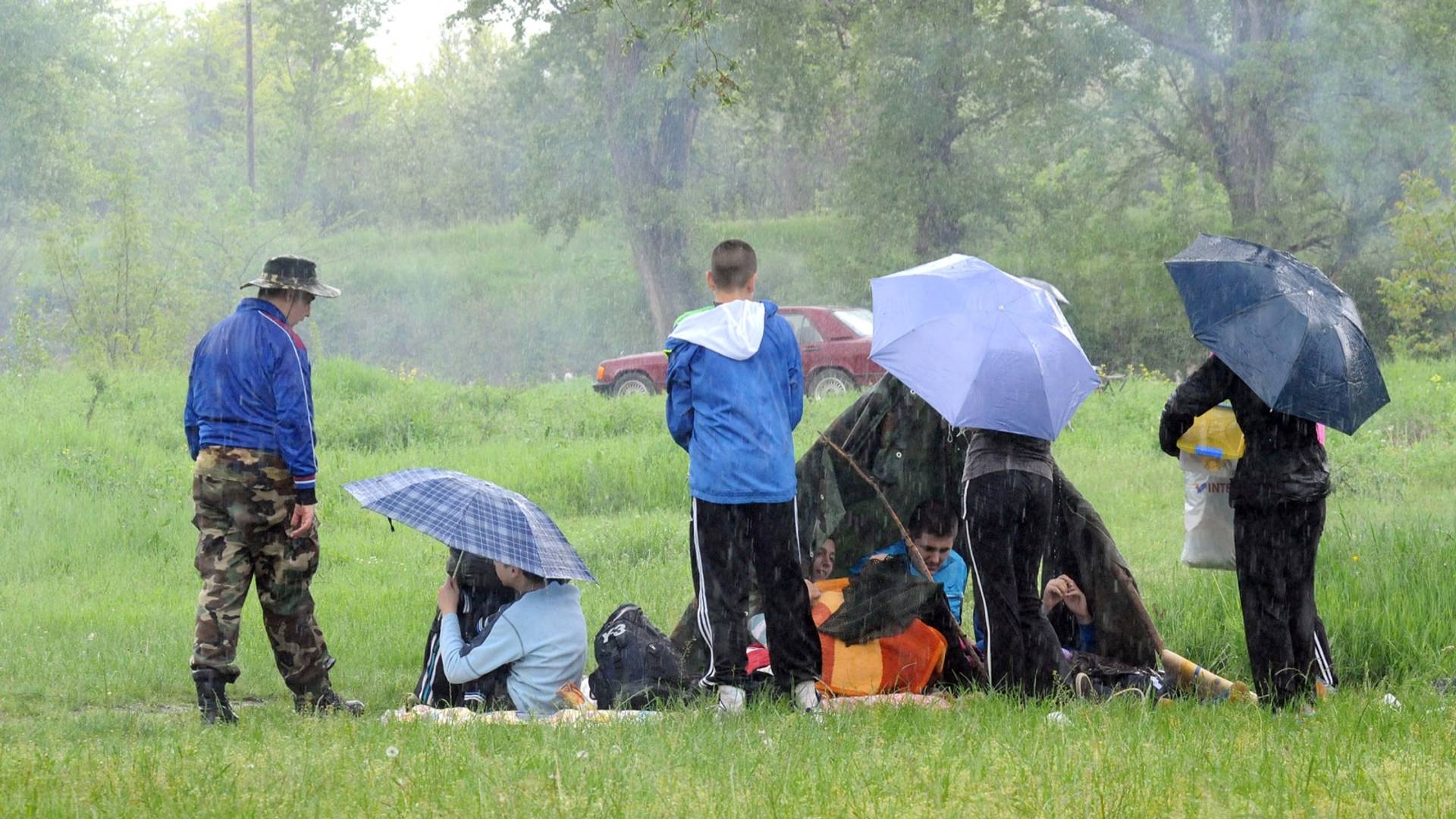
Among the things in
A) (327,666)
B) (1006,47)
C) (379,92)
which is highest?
(379,92)

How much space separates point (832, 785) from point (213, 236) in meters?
33.0

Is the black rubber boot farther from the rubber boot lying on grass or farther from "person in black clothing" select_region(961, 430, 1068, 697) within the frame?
"person in black clothing" select_region(961, 430, 1068, 697)

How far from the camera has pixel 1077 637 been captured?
6.82 m

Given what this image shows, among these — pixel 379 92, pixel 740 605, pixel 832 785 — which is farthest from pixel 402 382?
pixel 379 92

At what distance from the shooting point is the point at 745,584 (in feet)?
19.1

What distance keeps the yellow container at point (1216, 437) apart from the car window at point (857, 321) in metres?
15.8

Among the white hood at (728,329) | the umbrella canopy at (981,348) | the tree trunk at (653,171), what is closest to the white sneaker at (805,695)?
the umbrella canopy at (981,348)

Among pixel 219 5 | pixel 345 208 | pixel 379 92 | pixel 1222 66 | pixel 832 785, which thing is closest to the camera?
pixel 832 785

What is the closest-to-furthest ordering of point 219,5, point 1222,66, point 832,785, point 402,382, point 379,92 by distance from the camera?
point 832,785, point 402,382, point 1222,66, point 379,92, point 219,5

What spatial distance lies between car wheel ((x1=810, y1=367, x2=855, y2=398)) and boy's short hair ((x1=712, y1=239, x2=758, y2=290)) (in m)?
15.7

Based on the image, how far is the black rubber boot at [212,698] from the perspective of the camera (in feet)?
20.3

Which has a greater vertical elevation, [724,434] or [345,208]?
[345,208]

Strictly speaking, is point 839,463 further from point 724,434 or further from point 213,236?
point 213,236

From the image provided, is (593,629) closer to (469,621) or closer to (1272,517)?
(469,621)
